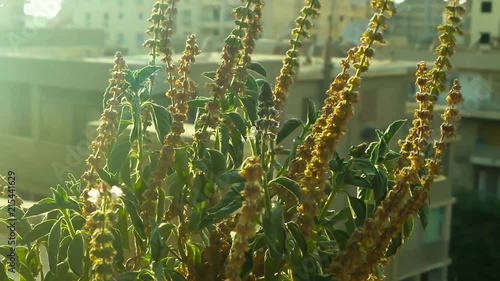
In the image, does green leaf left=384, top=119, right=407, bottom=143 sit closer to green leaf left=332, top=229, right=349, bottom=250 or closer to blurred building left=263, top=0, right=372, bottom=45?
green leaf left=332, top=229, right=349, bottom=250

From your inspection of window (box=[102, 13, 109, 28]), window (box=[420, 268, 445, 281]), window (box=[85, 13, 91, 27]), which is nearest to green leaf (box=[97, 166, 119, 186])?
window (box=[420, 268, 445, 281])

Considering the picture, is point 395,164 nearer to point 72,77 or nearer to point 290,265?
point 290,265

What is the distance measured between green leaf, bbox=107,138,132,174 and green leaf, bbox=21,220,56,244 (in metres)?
0.07

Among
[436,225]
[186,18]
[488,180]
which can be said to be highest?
[186,18]

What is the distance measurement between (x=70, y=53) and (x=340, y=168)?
5.52m

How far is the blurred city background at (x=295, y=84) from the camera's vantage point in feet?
14.3

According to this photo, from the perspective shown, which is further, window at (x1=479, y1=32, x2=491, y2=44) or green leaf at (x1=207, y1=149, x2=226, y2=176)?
window at (x1=479, y1=32, x2=491, y2=44)

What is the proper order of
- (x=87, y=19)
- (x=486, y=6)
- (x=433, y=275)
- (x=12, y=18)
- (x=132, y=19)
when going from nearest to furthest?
(x=12, y=18) → (x=433, y=275) → (x=87, y=19) → (x=132, y=19) → (x=486, y=6)

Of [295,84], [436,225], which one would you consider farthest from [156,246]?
[436,225]

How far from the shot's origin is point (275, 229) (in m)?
0.61

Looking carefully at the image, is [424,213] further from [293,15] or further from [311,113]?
[293,15]

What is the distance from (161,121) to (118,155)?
45 millimetres

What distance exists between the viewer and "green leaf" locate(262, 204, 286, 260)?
61 centimetres

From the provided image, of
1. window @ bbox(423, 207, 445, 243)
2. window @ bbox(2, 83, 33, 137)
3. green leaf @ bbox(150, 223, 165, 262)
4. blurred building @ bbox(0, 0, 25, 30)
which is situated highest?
blurred building @ bbox(0, 0, 25, 30)
